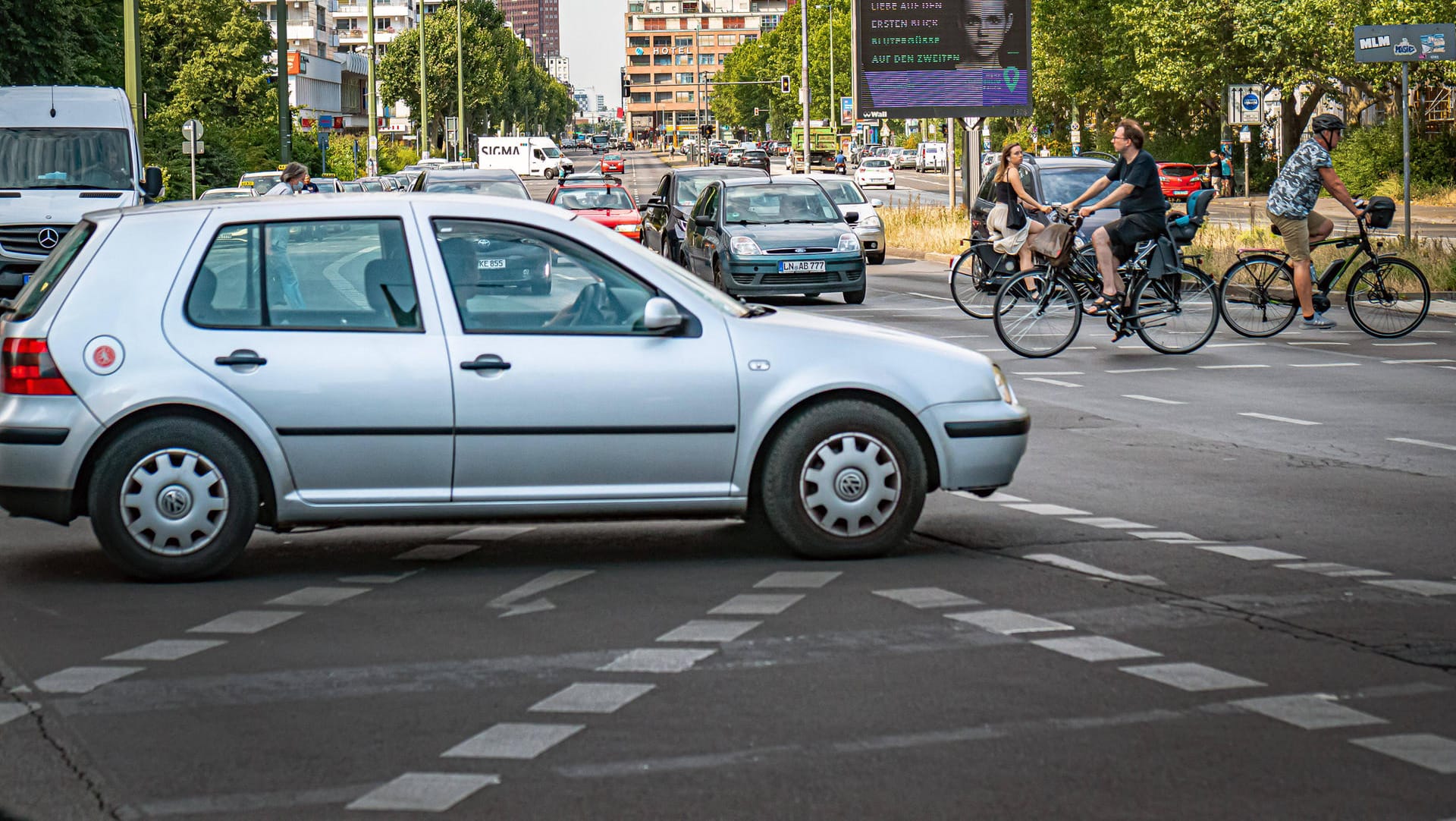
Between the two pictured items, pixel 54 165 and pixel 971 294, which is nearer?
pixel 971 294

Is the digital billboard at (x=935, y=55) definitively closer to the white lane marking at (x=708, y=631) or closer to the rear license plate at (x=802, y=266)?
the rear license plate at (x=802, y=266)

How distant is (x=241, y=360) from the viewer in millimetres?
7348

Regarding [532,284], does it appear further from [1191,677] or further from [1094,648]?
[1191,677]

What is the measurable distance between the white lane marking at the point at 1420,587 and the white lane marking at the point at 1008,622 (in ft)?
4.54

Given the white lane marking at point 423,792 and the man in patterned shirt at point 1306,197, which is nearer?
the white lane marking at point 423,792

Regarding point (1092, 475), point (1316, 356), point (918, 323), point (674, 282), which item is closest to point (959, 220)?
point (918, 323)

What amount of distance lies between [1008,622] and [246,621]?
250cm

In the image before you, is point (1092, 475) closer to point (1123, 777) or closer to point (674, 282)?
point (674, 282)

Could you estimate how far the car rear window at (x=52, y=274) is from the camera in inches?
295

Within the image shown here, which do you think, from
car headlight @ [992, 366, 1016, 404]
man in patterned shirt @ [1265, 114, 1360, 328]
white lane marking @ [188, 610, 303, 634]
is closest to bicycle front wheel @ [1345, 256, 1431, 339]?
man in patterned shirt @ [1265, 114, 1360, 328]

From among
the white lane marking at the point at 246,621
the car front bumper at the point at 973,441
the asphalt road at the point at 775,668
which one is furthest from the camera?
the car front bumper at the point at 973,441

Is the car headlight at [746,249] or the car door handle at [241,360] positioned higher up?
the car headlight at [746,249]

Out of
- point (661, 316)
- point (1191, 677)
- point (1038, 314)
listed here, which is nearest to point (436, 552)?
point (661, 316)

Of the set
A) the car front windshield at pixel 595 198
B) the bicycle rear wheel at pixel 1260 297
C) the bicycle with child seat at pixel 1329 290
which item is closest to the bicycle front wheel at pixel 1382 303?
the bicycle with child seat at pixel 1329 290
